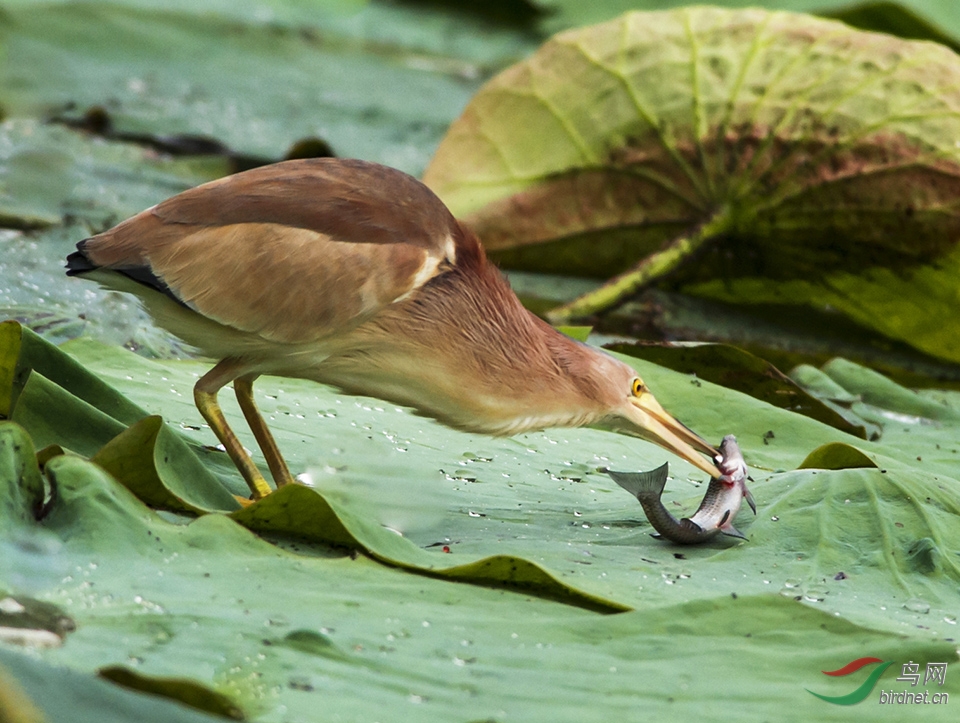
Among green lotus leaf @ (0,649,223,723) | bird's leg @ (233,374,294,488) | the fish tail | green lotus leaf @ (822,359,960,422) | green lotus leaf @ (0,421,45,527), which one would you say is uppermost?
green lotus leaf @ (0,649,223,723)

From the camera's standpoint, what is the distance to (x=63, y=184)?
16.0 ft

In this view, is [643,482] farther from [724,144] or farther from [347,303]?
[724,144]

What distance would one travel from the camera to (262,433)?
109 inches

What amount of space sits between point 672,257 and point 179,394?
8.01ft

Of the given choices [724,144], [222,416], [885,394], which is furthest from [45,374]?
[724,144]

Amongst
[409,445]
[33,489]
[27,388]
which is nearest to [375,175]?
[409,445]

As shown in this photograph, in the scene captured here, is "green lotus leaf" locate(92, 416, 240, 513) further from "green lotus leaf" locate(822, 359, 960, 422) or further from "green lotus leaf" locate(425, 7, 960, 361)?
"green lotus leaf" locate(425, 7, 960, 361)

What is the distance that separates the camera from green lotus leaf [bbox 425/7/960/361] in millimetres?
4801

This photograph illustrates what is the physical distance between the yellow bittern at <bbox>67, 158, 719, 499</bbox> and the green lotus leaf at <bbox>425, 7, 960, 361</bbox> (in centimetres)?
180

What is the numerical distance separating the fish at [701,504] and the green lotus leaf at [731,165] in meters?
2.12

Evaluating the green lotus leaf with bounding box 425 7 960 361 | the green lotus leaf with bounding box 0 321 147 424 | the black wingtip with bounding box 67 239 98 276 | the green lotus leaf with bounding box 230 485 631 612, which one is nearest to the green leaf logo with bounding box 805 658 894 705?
the green lotus leaf with bounding box 230 485 631 612

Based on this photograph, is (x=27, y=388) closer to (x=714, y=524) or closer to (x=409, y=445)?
(x=409, y=445)

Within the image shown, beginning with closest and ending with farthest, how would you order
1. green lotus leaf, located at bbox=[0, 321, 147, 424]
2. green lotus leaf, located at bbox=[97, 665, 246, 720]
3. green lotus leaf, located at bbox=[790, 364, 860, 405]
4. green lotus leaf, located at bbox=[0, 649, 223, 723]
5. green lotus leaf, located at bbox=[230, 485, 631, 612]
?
green lotus leaf, located at bbox=[0, 649, 223, 723], green lotus leaf, located at bbox=[97, 665, 246, 720], green lotus leaf, located at bbox=[230, 485, 631, 612], green lotus leaf, located at bbox=[0, 321, 147, 424], green lotus leaf, located at bbox=[790, 364, 860, 405]

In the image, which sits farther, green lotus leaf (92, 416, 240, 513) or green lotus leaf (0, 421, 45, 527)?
green lotus leaf (92, 416, 240, 513)
